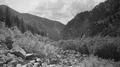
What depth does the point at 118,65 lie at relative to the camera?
191 inches

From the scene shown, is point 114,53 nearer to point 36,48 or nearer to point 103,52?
point 103,52

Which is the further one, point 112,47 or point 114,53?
point 112,47

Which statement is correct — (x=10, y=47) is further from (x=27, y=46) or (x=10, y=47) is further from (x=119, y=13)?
(x=119, y=13)

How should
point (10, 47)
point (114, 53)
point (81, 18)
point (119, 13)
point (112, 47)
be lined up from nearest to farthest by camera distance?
point (10, 47), point (114, 53), point (112, 47), point (119, 13), point (81, 18)

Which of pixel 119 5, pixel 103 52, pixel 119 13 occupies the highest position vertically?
pixel 119 5

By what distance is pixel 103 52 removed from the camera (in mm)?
7762

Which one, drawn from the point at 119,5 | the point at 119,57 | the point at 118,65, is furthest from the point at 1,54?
the point at 119,5

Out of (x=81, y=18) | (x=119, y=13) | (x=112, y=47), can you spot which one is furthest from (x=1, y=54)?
(x=81, y=18)

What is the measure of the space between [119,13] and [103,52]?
69.1ft

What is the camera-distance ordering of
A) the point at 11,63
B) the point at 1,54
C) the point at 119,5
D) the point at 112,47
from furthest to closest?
the point at 119,5 < the point at 112,47 < the point at 1,54 < the point at 11,63

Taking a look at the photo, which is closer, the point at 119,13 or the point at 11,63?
the point at 11,63

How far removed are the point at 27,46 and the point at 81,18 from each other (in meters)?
71.3

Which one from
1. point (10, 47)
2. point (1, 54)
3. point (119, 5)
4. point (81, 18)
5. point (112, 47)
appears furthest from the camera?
point (81, 18)

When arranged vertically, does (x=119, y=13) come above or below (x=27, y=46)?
above
